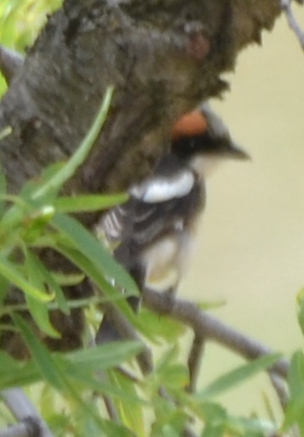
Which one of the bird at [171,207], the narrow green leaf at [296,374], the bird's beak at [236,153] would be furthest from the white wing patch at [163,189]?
the narrow green leaf at [296,374]

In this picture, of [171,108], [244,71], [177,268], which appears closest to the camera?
[171,108]

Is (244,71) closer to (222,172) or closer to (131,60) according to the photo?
(222,172)

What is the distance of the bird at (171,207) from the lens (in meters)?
1.12

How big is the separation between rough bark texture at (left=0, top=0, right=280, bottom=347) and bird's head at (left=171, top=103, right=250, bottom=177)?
0.81 metres

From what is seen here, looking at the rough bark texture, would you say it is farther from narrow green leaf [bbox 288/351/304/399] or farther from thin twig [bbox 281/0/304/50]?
narrow green leaf [bbox 288/351/304/399]

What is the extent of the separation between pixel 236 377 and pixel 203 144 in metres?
0.94

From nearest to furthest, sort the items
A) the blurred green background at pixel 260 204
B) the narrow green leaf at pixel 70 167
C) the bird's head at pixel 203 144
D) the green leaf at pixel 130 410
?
1. the narrow green leaf at pixel 70 167
2. the green leaf at pixel 130 410
3. the bird's head at pixel 203 144
4. the blurred green background at pixel 260 204

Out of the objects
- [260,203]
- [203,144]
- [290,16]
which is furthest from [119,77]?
[260,203]

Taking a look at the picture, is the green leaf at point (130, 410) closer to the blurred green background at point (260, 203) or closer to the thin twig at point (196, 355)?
the thin twig at point (196, 355)

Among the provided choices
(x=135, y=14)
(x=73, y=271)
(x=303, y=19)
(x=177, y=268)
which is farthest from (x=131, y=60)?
(x=303, y=19)

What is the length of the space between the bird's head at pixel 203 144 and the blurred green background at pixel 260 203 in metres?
0.46

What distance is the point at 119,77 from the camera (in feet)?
1.57

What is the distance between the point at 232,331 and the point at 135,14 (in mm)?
321

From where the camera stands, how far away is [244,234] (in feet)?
6.41
